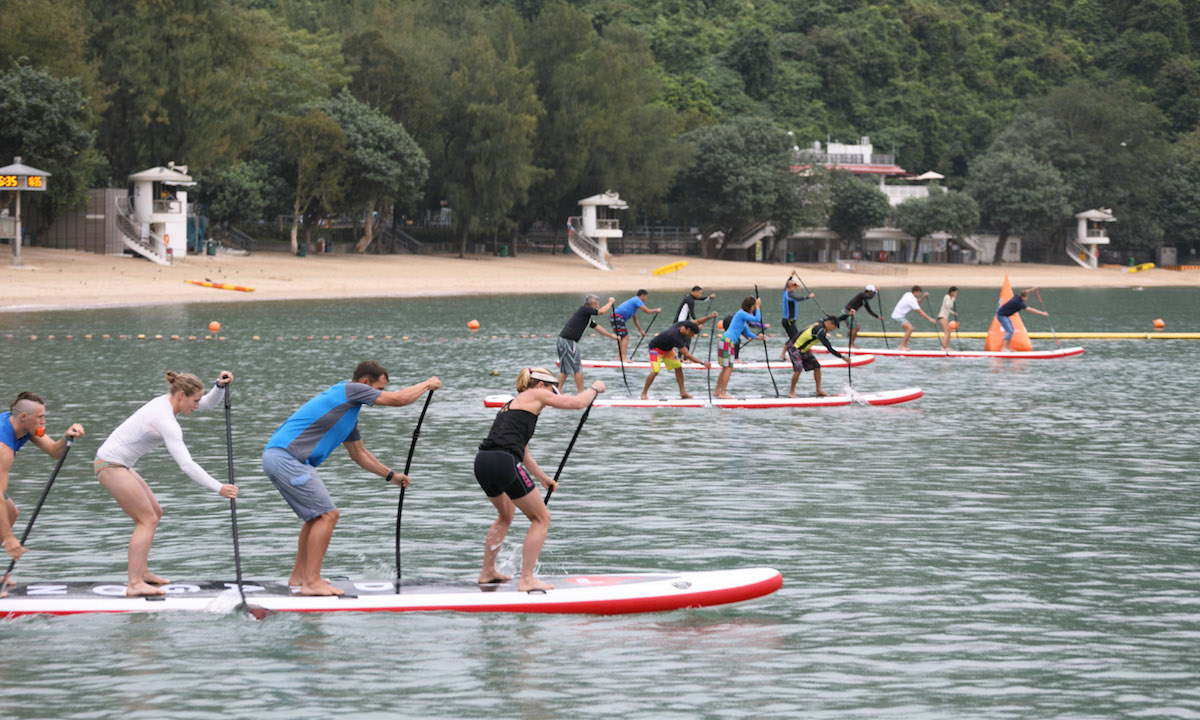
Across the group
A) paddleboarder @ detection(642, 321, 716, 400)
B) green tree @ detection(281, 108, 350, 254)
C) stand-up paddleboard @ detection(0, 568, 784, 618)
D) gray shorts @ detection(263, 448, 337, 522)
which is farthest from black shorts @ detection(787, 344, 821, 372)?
green tree @ detection(281, 108, 350, 254)

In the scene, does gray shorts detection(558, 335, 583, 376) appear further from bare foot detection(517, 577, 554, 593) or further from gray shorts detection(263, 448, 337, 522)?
gray shorts detection(263, 448, 337, 522)

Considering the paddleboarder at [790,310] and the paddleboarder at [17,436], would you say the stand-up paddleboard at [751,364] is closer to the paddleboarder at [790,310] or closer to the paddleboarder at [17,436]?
the paddleboarder at [790,310]

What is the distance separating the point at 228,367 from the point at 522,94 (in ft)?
202

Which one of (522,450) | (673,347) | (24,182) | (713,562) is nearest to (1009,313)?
(673,347)

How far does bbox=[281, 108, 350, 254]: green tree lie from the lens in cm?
8138

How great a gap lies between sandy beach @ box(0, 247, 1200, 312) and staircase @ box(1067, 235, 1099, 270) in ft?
9.47

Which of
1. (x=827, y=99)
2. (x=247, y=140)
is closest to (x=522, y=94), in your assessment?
(x=247, y=140)

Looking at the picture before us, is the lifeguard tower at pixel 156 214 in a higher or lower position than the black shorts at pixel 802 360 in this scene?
higher

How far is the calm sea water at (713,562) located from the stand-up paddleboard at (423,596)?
149 mm

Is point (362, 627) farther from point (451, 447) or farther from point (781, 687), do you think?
point (451, 447)

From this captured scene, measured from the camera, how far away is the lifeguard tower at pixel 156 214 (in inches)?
2827

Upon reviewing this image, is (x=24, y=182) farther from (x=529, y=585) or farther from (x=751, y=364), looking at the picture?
(x=529, y=585)

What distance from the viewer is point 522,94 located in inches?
3691

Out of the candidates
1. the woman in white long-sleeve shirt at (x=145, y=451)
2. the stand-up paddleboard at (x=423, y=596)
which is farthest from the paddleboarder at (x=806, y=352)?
the woman in white long-sleeve shirt at (x=145, y=451)
